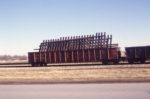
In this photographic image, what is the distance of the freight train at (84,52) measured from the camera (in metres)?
32.5

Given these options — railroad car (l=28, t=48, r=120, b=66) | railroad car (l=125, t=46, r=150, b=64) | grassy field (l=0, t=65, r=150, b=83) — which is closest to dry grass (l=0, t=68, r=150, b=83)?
grassy field (l=0, t=65, r=150, b=83)

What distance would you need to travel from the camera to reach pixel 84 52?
35.2m

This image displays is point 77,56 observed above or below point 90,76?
above

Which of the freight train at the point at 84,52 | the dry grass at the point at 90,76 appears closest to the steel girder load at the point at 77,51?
the freight train at the point at 84,52

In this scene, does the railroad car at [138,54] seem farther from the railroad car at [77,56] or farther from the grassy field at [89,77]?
the grassy field at [89,77]

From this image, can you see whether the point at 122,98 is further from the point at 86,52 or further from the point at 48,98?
the point at 86,52

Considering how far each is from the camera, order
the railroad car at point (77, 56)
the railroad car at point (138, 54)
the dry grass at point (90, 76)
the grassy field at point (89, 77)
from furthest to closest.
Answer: the railroad car at point (77, 56) → the railroad car at point (138, 54) → the dry grass at point (90, 76) → the grassy field at point (89, 77)

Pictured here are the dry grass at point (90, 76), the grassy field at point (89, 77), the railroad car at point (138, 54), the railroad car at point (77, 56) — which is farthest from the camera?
the railroad car at point (77, 56)

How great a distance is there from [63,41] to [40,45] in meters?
4.18

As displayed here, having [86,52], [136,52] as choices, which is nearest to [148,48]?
[136,52]

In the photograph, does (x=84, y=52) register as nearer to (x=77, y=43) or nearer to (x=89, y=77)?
(x=77, y=43)

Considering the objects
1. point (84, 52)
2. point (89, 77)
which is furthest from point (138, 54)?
point (89, 77)

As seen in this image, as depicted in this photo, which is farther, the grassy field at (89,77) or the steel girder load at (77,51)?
the steel girder load at (77,51)

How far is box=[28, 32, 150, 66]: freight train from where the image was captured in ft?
107
